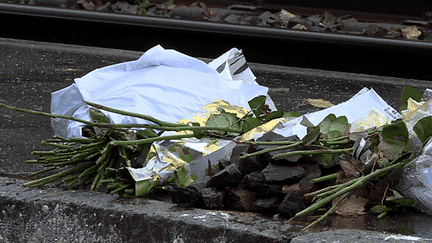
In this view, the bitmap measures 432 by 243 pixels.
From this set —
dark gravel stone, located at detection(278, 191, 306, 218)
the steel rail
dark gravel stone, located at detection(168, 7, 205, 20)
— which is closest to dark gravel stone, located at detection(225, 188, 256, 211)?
dark gravel stone, located at detection(278, 191, 306, 218)

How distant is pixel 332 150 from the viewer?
1381 mm

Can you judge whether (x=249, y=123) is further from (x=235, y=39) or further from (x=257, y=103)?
(x=235, y=39)

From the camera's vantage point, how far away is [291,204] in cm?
129

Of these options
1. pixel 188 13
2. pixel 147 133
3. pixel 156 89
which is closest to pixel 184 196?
pixel 147 133

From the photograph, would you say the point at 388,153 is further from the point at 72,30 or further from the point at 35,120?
the point at 72,30

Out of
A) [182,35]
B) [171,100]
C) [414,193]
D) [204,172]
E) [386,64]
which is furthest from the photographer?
[182,35]

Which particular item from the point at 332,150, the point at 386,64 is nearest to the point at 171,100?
the point at 332,150

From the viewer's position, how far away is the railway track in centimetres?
363

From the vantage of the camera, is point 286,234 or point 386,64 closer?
point 286,234

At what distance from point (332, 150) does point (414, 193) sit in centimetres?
24

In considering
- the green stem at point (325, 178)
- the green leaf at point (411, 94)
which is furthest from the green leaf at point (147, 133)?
the green leaf at point (411, 94)

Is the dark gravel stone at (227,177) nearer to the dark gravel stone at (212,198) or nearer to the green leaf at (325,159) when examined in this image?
the dark gravel stone at (212,198)

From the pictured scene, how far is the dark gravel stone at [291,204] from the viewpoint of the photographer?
1.29 m

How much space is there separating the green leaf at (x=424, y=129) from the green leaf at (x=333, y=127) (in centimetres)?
20
